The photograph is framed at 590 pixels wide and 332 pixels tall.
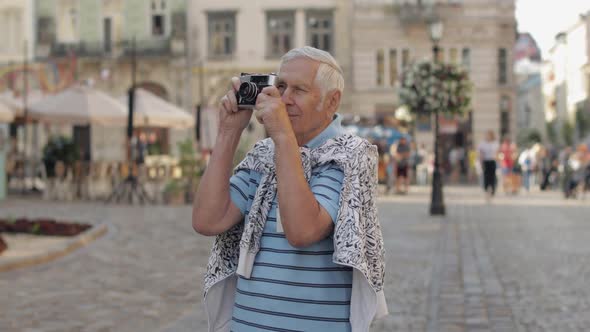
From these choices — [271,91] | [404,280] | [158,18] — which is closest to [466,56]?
[158,18]

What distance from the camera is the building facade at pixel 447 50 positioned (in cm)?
4216

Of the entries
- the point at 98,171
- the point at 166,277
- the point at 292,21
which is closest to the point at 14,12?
the point at 292,21

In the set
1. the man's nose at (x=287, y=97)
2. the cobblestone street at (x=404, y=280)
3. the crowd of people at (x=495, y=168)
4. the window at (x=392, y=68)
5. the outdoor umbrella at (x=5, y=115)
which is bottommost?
the cobblestone street at (x=404, y=280)

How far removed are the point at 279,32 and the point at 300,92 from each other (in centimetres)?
4073

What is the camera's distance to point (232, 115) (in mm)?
3018

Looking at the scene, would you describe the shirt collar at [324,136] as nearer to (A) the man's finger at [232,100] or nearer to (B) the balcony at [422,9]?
(A) the man's finger at [232,100]

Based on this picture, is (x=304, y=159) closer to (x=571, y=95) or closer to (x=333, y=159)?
(x=333, y=159)

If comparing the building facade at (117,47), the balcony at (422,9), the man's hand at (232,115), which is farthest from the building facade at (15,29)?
the man's hand at (232,115)

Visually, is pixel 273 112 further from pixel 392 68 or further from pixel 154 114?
pixel 392 68

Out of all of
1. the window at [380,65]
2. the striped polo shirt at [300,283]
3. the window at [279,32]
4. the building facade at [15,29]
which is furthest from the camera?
the building facade at [15,29]

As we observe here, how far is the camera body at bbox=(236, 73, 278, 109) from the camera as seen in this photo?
286 centimetres

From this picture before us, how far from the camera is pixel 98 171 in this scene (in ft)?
79.5

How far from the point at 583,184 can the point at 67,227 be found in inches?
633

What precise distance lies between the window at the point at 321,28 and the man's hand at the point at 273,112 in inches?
1598
